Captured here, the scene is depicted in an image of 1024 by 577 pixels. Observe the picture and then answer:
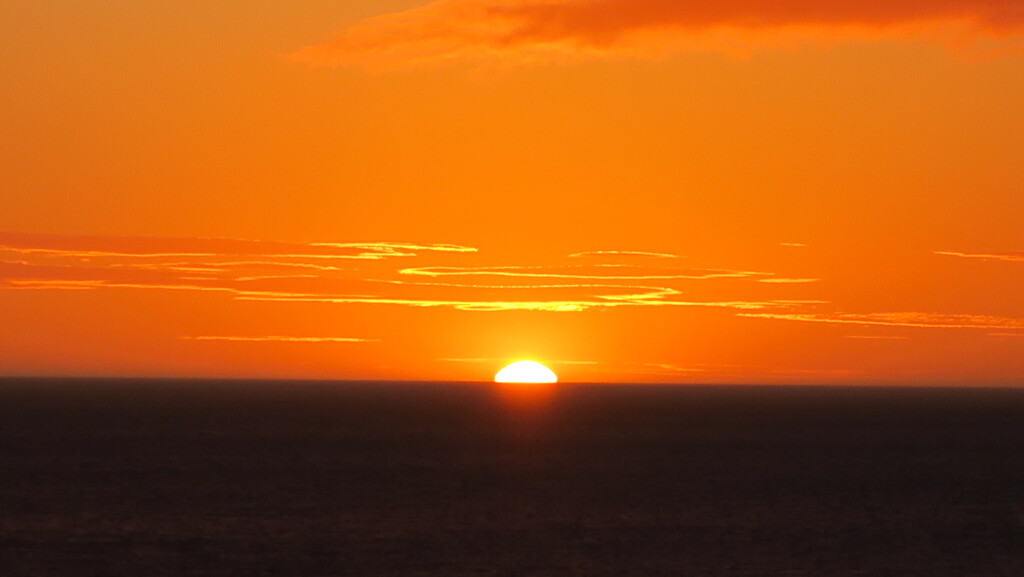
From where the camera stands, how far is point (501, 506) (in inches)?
2916

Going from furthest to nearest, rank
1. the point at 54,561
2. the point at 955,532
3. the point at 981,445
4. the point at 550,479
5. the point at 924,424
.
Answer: the point at 924,424, the point at 981,445, the point at 550,479, the point at 955,532, the point at 54,561

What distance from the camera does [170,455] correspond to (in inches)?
4358

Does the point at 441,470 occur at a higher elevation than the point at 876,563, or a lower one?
higher

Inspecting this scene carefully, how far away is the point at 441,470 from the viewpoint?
96250 mm

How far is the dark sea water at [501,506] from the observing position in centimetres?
5612

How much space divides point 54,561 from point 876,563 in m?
32.4

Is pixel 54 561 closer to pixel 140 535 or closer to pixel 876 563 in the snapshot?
pixel 140 535

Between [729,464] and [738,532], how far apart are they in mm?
41401

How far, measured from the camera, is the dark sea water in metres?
56.1

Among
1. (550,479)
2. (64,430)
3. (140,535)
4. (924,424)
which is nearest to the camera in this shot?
(140,535)

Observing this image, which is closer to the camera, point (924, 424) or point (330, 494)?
point (330, 494)

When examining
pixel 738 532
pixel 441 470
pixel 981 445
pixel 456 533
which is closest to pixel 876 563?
pixel 738 532

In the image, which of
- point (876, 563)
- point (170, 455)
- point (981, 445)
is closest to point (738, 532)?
point (876, 563)

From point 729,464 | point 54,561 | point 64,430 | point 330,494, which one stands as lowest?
point 54,561
